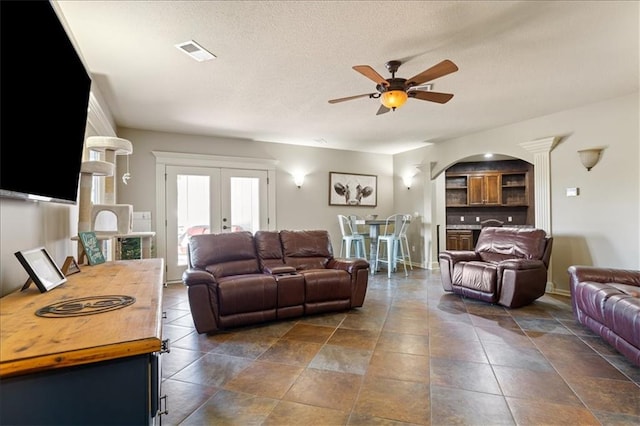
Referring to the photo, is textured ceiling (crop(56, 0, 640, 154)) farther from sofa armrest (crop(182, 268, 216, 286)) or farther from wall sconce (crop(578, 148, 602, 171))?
sofa armrest (crop(182, 268, 216, 286))

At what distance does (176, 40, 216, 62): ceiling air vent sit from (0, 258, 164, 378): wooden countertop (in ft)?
6.85

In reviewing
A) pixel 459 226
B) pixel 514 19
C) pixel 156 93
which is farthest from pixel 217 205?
pixel 459 226

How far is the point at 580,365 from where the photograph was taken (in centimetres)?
244

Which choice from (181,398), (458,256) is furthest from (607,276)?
(181,398)

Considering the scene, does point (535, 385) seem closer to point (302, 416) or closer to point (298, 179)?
point (302, 416)

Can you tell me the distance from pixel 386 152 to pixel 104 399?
23.4ft

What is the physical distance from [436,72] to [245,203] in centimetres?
430

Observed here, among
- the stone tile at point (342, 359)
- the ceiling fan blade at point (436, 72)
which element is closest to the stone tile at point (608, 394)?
the stone tile at point (342, 359)

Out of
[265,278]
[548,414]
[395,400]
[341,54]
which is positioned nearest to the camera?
[548,414]

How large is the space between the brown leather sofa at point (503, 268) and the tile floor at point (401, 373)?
1.10 ft

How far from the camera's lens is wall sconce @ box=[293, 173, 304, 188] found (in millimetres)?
6648

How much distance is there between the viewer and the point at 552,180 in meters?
4.70

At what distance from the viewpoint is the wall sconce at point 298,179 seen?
6.65 meters

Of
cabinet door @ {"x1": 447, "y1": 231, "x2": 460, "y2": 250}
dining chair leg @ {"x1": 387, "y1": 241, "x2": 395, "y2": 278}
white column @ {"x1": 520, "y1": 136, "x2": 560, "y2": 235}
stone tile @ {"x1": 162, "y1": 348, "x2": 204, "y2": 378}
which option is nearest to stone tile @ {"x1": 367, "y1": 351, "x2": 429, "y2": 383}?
stone tile @ {"x1": 162, "y1": 348, "x2": 204, "y2": 378}
